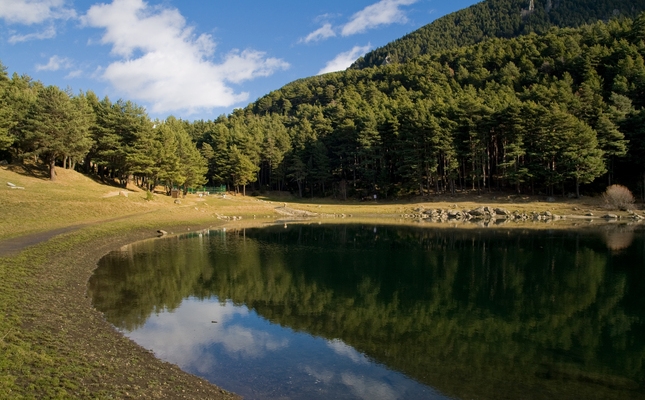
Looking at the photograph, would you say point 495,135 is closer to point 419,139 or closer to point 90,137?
point 419,139

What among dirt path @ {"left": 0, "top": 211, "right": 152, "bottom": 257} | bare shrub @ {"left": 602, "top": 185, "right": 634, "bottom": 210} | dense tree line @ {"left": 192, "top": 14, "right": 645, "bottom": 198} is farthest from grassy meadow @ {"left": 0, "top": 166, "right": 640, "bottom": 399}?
dense tree line @ {"left": 192, "top": 14, "right": 645, "bottom": 198}

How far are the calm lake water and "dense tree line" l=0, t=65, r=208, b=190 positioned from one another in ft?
106

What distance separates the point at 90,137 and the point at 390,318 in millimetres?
66552

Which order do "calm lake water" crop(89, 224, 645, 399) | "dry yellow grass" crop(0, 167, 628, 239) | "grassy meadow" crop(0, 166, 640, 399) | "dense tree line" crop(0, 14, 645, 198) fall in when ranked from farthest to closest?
1. "dense tree line" crop(0, 14, 645, 198)
2. "dry yellow grass" crop(0, 167, 628, 239)
3. "calm lake water" crop(89, 224, 645, 399)
4. "grassy meadow" crop(0, 166, 640, 399)

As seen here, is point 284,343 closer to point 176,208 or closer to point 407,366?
point 407,366

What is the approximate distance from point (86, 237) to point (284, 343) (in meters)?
24.6

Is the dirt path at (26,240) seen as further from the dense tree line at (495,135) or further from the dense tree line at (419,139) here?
the dense tree line at (495,135)

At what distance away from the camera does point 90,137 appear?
67.4 metres

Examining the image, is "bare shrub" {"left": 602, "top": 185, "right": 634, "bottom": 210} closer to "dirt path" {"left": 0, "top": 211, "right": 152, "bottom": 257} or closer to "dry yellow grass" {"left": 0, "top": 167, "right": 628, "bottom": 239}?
"dry yellow grass" {"left": 0, "top": 167, "right": 628, "bottom": 239}

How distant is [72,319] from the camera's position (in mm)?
13969

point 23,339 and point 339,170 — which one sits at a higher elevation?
point 339,170

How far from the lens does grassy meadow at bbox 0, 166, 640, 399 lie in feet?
30.3

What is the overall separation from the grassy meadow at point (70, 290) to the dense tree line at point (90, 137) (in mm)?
5013

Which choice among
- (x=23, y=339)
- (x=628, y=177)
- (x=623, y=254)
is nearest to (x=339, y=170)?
(x=628, y=177)
